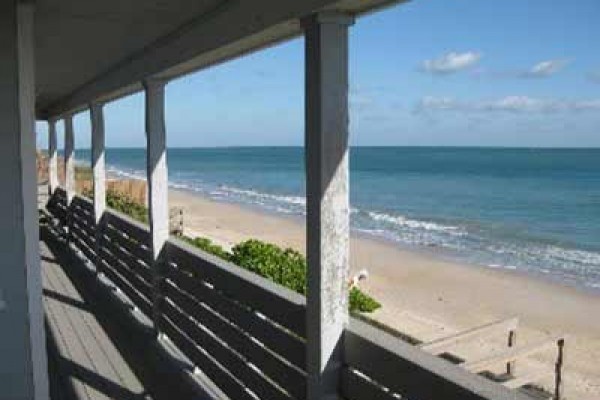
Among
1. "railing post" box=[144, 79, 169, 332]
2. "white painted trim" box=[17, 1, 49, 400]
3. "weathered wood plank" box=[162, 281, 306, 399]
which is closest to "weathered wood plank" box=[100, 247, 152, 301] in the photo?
"railing post" box=[144, 79, 169, 332]

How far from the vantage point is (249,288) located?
346cm

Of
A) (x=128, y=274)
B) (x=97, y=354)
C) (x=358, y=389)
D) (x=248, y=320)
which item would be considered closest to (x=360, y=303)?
(x=128, y=274)

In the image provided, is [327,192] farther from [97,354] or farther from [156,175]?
[97,354]

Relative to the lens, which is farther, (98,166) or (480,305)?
(480,305)

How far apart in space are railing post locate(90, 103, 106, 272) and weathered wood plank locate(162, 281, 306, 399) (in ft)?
9.52

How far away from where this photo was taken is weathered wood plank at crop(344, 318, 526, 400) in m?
1.98

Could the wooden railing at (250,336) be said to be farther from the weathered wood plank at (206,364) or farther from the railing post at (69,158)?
the railing post at (69,158)

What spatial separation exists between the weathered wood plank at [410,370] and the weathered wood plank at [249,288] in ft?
1.10

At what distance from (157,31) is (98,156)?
410cm

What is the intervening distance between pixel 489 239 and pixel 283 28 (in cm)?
2023

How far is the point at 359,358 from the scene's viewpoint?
100 inches

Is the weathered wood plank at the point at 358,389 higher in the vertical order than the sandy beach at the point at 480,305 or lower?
higher

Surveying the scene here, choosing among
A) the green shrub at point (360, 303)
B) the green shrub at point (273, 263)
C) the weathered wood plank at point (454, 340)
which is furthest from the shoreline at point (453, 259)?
the green shrub at point (273, 263)

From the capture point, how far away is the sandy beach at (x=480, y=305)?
909cm
